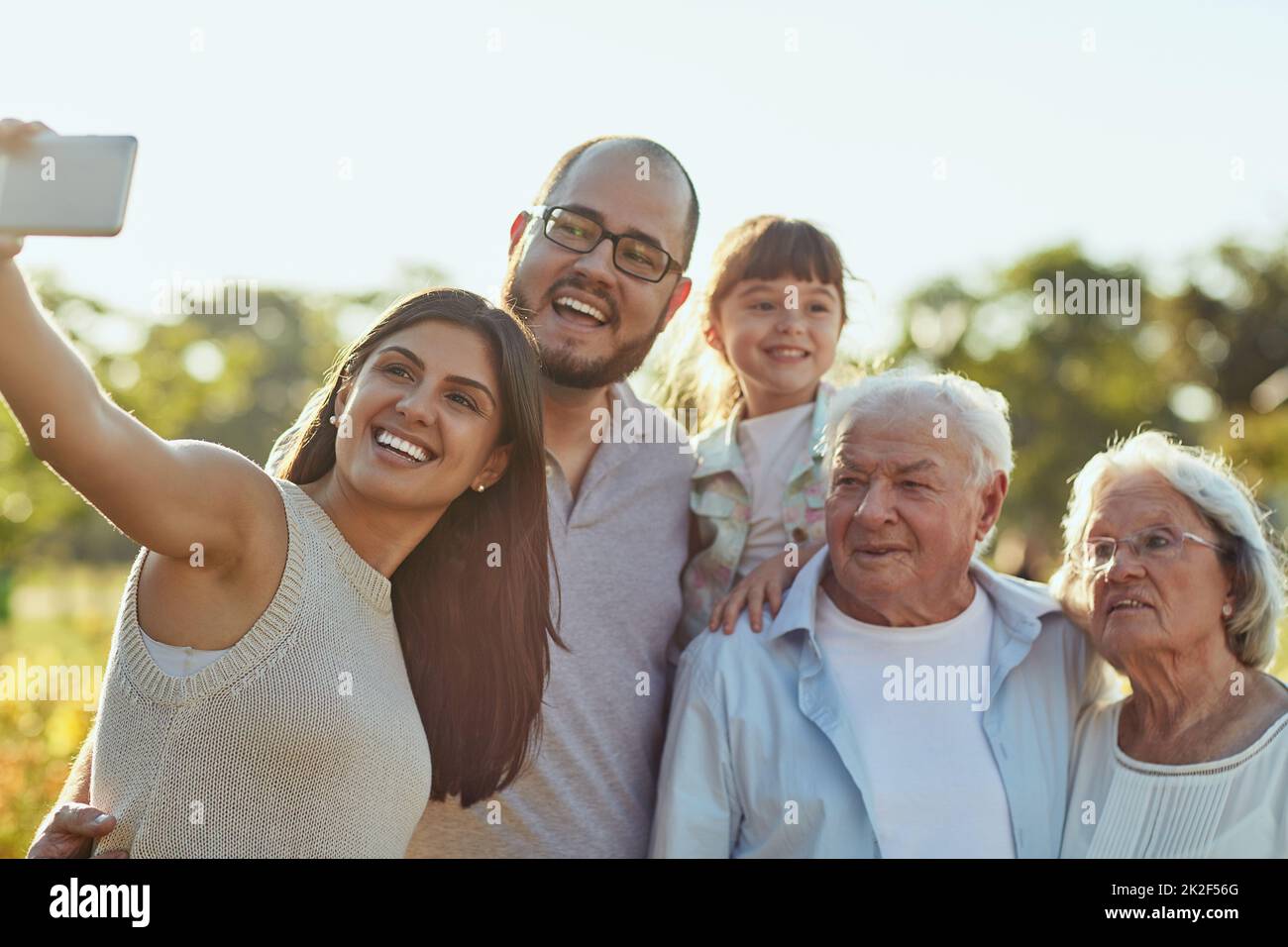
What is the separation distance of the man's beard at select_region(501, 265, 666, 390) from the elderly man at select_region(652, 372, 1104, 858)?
69 cm

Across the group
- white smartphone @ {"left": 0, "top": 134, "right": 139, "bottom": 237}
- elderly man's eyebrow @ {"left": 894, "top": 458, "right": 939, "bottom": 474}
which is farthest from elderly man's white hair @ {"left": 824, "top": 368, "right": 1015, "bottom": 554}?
white smartphone @ {"left": 0, "top": 134, "right": 139, "bottom": 237}

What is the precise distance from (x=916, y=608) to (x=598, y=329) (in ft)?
4.33

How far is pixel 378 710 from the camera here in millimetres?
2742

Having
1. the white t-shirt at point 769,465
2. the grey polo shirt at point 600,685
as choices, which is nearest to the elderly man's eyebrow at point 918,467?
the white t-shirt at point 769,465

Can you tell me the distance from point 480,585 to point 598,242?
132 centimetres

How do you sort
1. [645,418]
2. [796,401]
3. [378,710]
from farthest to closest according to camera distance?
[796,401], [645,418], [378,710]

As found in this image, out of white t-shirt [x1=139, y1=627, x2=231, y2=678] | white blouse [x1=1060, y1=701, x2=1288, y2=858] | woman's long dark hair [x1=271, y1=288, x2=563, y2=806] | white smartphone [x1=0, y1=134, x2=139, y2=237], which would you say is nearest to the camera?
white smartphone [x1=0, y1=134, x2=139, y2=237]

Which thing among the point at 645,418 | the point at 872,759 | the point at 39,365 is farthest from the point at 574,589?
the point at 39,365

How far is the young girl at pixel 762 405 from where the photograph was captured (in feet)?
13.8

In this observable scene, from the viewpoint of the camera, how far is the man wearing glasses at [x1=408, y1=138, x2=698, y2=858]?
11.8 feet

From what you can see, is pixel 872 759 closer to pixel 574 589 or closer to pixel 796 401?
pixel 574 589

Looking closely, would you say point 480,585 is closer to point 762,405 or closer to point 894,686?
point 894,686

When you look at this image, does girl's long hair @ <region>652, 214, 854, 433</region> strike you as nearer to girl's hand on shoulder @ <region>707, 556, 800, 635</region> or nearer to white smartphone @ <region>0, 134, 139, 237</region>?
girl's hand on shoulder @ <region>707, 556, 800, 635</region>

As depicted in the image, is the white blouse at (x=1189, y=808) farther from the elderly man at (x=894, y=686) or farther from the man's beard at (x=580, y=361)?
the man's beard at (x=580, y=361)
